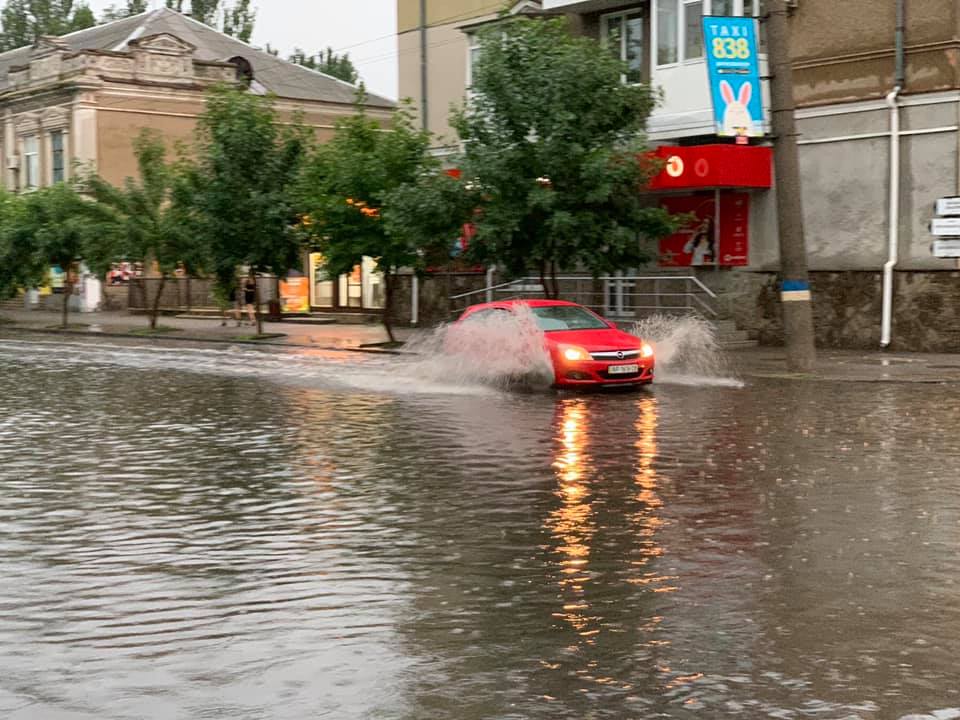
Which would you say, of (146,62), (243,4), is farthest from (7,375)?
(243,4)

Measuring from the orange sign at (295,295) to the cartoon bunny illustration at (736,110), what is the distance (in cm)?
2662

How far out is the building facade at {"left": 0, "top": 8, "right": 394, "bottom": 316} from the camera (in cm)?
5881

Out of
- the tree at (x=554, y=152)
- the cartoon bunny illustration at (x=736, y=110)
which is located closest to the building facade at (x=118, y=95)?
the tree at (x=554, y=152)

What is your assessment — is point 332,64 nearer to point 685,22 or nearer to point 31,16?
point 31,16

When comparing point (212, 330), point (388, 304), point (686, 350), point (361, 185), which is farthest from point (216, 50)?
point (686, 350)

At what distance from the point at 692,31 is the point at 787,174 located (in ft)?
35.8

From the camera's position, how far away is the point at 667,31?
33.4 meters

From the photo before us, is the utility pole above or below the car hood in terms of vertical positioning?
above

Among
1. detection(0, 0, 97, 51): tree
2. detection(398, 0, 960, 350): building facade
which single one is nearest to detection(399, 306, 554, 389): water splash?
detection(398, 0, 960, 350): building facade

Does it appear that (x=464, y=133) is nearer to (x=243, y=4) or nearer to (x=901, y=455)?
(x=901, y=455)

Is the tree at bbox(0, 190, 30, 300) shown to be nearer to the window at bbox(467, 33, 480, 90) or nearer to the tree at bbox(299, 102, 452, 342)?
the tree at bbox(299, 102, 452, 342)

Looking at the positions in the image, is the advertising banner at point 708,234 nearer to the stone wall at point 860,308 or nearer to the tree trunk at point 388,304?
the stone wall at point 860,308

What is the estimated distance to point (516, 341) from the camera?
70.2 feet

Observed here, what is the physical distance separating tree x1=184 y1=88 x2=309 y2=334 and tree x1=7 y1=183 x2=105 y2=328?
5.60 metres
